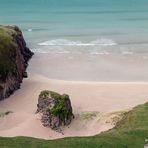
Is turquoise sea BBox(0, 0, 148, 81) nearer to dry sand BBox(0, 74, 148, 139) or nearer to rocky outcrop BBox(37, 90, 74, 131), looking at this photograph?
dry sand BBox(0, 74, 148, 139)

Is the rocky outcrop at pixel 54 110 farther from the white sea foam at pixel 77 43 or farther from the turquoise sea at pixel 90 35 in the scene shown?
the white sea foam at pixel 77 43

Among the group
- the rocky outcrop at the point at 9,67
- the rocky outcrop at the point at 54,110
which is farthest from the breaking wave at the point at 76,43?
the rocky outcrop at the point at 54,110

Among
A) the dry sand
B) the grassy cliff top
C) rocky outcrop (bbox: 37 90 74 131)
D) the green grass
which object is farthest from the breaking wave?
the green grass

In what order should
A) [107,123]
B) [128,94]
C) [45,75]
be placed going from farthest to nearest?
[45,75]
[128,94]
[107,123]

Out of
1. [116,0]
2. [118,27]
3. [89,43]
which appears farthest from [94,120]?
[116,0]

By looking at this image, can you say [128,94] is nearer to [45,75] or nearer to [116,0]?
[45,75]

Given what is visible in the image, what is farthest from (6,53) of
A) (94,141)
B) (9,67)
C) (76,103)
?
(94,141)
